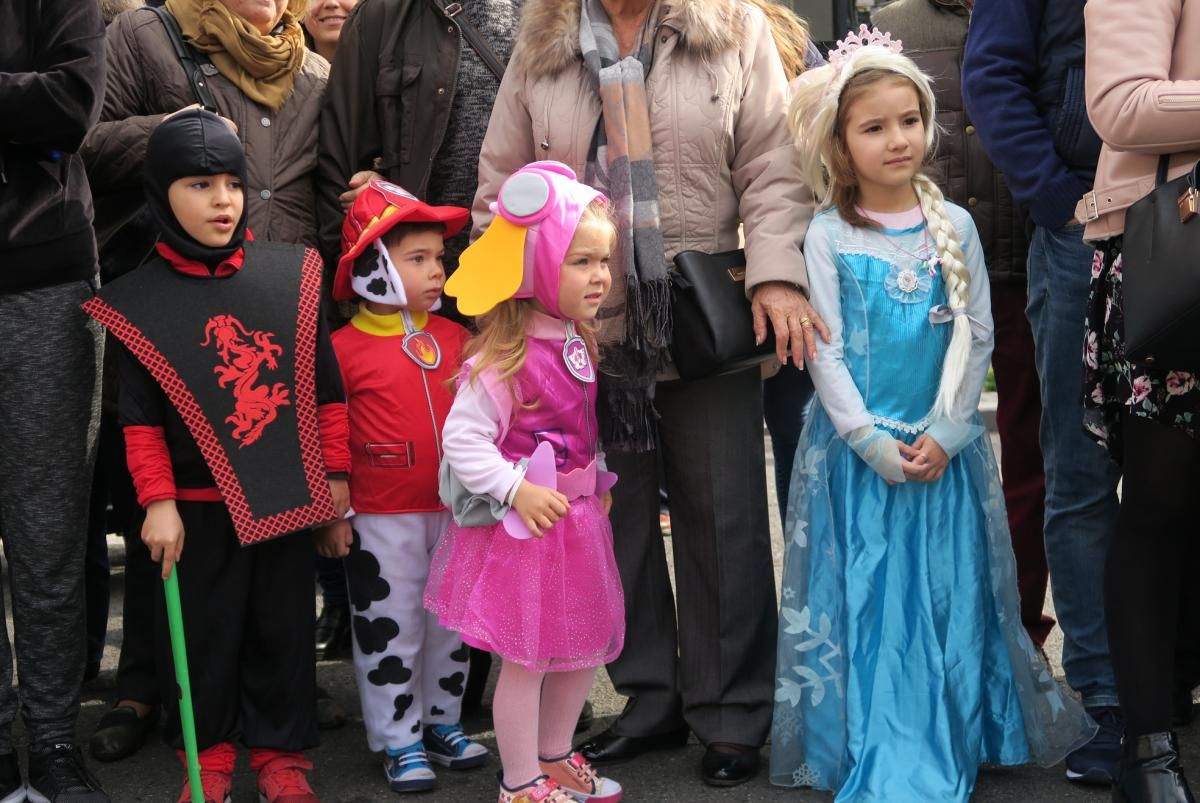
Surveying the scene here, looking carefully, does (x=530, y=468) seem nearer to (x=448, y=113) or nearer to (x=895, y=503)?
(x=895, y=503)

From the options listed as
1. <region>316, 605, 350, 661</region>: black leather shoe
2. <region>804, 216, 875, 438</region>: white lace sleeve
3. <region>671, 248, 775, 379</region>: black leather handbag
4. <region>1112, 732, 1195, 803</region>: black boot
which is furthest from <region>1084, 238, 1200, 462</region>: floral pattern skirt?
<region>316, 605, 350, 661</region>: black leather shoe

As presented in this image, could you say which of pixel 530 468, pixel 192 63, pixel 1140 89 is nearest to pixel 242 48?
pixel 192 63

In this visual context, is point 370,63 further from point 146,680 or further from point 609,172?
point 146,680

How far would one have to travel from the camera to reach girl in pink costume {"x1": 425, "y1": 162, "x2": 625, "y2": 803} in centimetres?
331

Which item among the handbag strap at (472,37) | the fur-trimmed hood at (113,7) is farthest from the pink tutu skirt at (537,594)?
the fur-trimmed hood at (113,7)

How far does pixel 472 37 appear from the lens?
404 centimetres

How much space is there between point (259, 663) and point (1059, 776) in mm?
1876

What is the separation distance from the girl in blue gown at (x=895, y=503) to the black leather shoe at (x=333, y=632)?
1.69m

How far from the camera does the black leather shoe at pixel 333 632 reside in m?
4.79

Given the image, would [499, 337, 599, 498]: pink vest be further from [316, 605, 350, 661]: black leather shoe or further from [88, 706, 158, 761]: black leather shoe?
[316, 605, 350, 661]: black leather shoe

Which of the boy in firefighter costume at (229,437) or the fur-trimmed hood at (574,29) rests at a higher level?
the fur-trimmed hood at (574,29)

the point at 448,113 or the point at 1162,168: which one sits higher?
the point at 448,113

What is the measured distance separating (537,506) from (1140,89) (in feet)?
4.78

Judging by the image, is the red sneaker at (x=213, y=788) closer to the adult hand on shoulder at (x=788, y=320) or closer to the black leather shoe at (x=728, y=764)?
the black leather shoe at (x=728, y=764)
